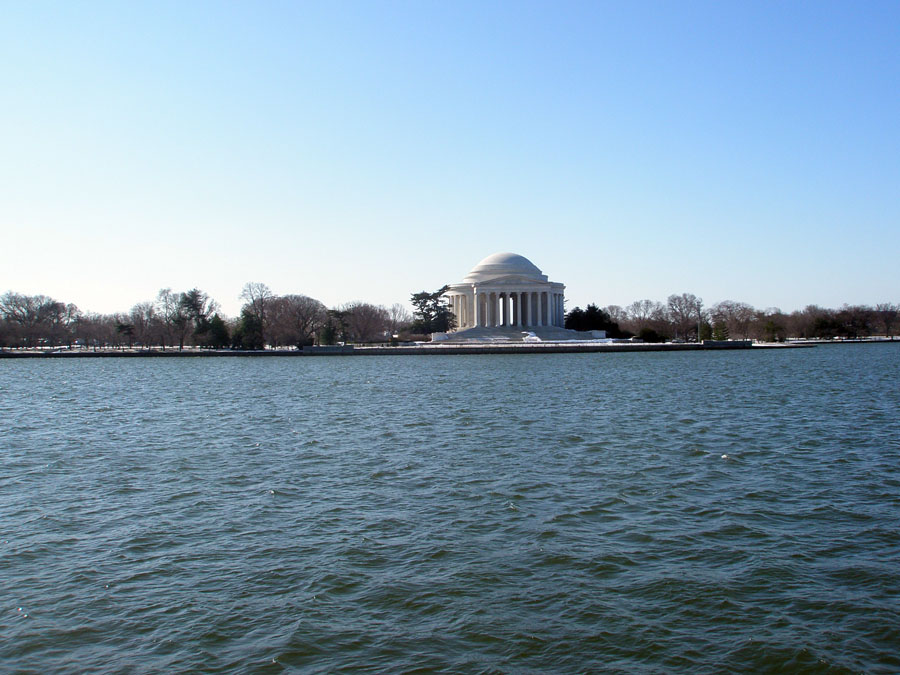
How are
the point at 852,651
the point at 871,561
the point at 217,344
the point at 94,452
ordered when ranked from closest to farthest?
the point at 852,651, the point at 871,561, the point at 94,452, the point at 217,344

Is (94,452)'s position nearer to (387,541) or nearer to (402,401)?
(387,541)

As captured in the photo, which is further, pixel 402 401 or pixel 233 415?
pixel 402 401

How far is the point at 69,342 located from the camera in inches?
5202

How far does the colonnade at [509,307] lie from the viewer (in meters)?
119

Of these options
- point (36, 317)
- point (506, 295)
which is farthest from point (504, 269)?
point (36, 317)

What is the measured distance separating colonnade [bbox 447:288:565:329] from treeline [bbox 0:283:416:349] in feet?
29.7

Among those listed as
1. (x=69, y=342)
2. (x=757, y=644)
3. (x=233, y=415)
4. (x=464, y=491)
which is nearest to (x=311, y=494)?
(x=464, y=491)

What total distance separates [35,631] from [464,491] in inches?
348

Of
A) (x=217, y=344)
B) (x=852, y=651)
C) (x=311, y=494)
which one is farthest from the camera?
(x=217, y=344)

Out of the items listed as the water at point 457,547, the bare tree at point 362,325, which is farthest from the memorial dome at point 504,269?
the water at point 457,547

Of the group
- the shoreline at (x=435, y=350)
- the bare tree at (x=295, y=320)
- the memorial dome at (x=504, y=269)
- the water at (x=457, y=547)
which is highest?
the memorial dome at (x=504, y=269)

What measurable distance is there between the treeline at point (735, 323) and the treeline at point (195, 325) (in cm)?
2988

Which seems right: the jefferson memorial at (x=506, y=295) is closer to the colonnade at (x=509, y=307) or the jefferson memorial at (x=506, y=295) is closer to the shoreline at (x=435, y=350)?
the colonnade at (x=509, y=307)

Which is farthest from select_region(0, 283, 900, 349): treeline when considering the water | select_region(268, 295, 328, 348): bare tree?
the water
